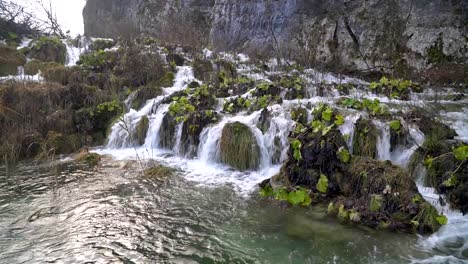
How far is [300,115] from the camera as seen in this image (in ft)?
26.0

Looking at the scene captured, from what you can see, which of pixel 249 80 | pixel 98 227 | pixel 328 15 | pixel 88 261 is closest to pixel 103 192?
pixel 98 227

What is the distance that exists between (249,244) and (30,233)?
109 inches

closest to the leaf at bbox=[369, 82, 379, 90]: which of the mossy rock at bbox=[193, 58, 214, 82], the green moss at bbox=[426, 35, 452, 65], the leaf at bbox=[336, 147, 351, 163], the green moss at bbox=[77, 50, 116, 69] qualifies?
the green moss at bbox=[426, 35, 452, 65]

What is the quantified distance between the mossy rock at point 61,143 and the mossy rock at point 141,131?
61.1 inches

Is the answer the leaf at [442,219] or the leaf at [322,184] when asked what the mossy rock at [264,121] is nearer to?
the leaf at [322,184]

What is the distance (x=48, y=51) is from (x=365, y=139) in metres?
13.9

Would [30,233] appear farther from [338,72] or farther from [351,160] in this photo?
[338,72]

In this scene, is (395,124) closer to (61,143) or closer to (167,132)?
(167,132)

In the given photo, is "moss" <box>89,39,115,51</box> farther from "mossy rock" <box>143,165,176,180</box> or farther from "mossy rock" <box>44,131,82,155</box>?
"mossy rock" <box>143,165,176,180</box>

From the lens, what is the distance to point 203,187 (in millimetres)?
6305

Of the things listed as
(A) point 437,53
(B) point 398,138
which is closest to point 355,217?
(B) point 398,138

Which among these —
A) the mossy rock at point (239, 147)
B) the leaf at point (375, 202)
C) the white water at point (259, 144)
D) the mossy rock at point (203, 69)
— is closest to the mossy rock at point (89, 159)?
the white water at point (259, 144)

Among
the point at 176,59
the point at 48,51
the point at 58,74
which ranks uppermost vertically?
the point at 48,51

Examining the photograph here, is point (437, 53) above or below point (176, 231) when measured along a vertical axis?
above
